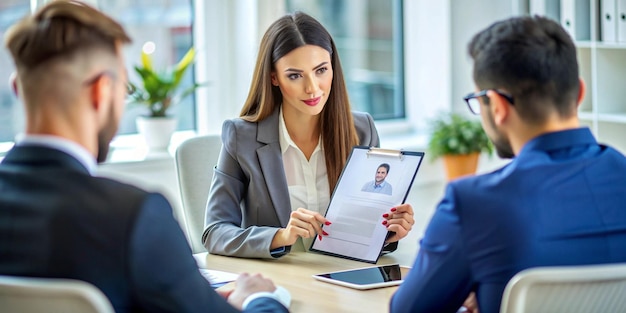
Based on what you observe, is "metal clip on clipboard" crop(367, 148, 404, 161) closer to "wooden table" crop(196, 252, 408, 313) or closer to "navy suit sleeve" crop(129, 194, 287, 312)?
"wooden table" crop(196, 252, 408, 313)

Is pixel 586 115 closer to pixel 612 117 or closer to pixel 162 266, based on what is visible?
pixel 612 117

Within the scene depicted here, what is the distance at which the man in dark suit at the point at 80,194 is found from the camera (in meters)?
1.42

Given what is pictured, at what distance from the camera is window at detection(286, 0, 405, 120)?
4973mm

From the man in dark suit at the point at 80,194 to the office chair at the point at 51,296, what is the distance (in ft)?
0.17

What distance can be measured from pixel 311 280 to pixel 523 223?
0.72 metres

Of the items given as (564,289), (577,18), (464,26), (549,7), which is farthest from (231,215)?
(464,26)

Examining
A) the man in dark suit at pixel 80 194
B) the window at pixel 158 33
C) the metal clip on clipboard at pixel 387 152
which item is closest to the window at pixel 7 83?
the window at pixel 158 33

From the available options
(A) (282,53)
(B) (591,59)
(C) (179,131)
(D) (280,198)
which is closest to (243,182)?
(D) (280,198)

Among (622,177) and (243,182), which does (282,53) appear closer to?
(243,182)

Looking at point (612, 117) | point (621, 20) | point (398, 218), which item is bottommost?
point (398, 218)

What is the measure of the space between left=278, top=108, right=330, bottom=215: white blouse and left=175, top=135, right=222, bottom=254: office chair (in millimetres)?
336

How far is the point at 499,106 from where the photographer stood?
167cm

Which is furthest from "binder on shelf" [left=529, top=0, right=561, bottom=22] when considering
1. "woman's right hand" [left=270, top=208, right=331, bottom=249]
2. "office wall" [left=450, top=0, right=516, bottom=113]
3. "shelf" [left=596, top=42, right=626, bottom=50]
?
"woman's right hand" [left=270, top=208, right=331, bottom=249]

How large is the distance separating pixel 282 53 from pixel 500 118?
111 centimetres
